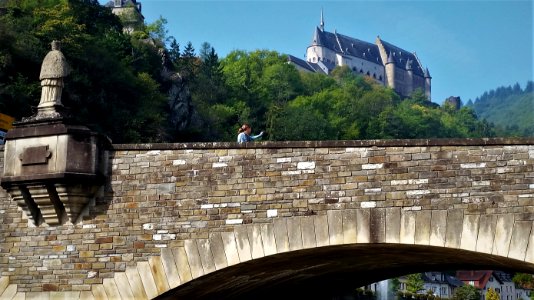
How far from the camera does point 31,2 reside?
62.3 m

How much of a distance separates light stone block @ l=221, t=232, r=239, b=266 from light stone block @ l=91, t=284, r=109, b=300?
2.25 metres

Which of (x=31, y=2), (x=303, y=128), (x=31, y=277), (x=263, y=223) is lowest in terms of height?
(x=31, y=277)

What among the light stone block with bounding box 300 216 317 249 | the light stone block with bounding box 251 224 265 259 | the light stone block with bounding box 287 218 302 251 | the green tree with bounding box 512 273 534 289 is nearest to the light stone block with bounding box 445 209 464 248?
the light stone block with bounding box 300 216 317 249

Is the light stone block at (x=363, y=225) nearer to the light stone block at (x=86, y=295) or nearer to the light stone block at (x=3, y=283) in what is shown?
the light stone block at (x=86, y=295)

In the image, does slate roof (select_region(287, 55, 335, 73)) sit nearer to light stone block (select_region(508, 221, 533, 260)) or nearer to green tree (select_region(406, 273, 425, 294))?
green tree (select_region(406, 273, 425, 294))

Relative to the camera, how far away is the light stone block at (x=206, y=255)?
1436 centimetres

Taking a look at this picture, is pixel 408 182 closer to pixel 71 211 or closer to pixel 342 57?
pixel 71 211

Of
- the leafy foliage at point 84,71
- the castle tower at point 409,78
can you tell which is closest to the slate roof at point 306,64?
the castle tower at point 409,78

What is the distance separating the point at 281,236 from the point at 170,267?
196 centimetres

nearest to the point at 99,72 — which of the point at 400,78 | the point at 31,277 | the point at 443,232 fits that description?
the point at 31,277

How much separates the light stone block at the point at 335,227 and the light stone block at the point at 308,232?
27 centimetres

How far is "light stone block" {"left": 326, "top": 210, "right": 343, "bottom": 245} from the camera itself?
45.1ft

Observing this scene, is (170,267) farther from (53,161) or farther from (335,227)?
(335,227)

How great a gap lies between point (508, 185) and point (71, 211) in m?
7.10
